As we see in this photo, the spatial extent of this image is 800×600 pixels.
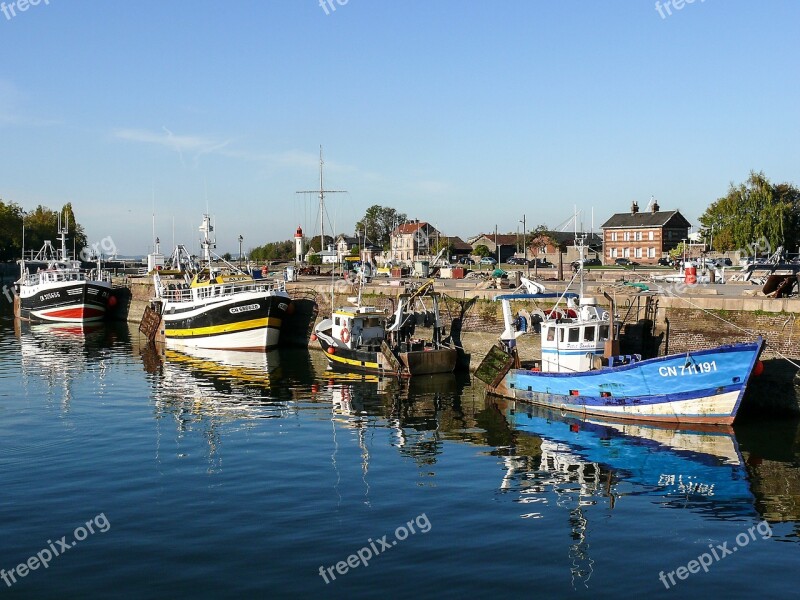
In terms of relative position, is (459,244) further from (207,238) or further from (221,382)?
(221,382)

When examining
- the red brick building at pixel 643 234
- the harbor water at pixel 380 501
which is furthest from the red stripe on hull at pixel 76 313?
the red brick building at pixel 643 234

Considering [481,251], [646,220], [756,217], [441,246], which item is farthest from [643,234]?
[441,246]

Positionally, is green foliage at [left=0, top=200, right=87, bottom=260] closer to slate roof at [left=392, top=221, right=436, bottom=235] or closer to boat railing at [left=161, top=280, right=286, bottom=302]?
slate roof at [left=392, top=221, right=436, bottom=235]

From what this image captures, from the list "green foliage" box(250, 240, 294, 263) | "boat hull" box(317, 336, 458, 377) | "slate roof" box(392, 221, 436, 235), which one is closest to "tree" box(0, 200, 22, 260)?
"green foliage" box(250, 240, 294, 263)

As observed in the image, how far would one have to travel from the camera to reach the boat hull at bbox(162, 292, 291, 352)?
52.1 meters

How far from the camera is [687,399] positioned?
28.7m

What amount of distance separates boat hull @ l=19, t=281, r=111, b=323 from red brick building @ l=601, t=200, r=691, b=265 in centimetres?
6850

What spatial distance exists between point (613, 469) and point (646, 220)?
95.2 metres

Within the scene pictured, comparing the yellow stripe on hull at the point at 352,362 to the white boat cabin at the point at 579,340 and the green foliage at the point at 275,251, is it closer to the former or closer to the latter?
the white boat cabin at the point at 579,340

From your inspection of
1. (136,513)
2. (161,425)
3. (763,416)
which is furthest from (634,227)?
(136,513)

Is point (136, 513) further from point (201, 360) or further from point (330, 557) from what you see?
point (201, 360)

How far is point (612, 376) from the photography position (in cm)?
3017

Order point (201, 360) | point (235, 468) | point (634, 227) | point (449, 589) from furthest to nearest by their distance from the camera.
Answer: point (634, 227)
point (201, 360)
point (235, 468)
point (449, 589)

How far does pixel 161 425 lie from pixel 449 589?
17.6 metres
